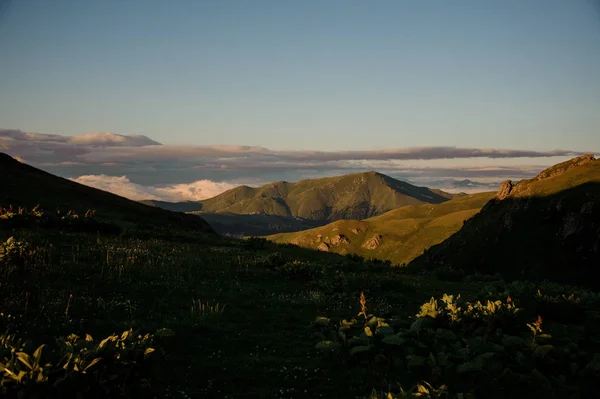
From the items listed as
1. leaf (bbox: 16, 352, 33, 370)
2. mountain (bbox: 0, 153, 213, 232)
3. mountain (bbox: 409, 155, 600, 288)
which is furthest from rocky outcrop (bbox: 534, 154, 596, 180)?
leaf (bbox: 16, 352, 33, 370)

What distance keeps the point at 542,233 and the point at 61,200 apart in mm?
62293

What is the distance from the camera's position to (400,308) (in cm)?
1702

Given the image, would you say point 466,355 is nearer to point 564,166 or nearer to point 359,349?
point 359,349

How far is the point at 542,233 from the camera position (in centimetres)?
5494

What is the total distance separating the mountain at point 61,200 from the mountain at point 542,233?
4300 cm

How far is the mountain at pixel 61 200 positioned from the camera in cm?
4706

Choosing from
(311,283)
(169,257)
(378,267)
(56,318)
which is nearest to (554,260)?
(378,267)

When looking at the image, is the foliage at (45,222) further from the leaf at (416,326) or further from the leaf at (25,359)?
the leaf at (416,326)

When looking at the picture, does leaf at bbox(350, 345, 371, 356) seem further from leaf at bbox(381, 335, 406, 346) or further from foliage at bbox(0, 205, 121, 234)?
foliage at bbox(0, 205, 121, 234)

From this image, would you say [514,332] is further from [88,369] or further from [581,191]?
[581,191]

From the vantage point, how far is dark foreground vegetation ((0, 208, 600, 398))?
8523 millimetres

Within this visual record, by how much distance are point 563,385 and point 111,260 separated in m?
17.2

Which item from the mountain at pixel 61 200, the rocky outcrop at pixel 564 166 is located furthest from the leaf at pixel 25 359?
the rocky outcrop at pixel 564 166

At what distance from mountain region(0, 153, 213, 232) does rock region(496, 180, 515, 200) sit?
5396cm
